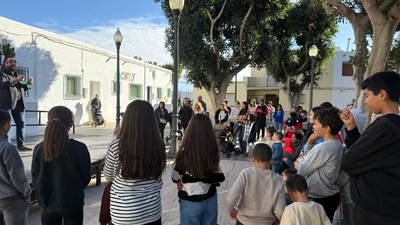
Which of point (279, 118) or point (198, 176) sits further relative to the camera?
point (279, 118)

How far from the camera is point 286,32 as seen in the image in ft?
66.3

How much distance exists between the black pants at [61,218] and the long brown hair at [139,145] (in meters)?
0.65

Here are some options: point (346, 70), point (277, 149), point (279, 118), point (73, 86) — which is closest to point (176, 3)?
point (277, 149)

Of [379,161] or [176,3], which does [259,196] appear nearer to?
[379,161]

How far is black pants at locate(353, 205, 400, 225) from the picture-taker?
5.67 feet

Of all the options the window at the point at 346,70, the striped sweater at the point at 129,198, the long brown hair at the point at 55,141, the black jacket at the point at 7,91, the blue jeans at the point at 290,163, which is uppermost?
the window at the point at 346,70

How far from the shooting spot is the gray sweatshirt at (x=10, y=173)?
2.34 meters

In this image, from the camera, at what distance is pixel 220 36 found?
15586 millimetres

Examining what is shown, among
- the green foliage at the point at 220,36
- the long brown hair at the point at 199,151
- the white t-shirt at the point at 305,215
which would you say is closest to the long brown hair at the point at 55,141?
the long brown hair at the point at 199,151

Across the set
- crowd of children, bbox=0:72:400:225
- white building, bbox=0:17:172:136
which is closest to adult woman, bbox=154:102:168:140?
white building, bbox=0:17:172:136

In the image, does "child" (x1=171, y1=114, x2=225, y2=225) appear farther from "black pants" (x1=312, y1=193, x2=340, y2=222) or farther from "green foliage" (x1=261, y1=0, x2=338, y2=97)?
"green foliage" (x1=261, y1=0, x2=338, y2=97)

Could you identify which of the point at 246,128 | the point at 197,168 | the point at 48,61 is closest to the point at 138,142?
the point at 197,168

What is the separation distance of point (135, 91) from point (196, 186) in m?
19.0

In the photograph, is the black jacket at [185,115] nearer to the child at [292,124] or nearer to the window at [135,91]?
the child at [292,124]
